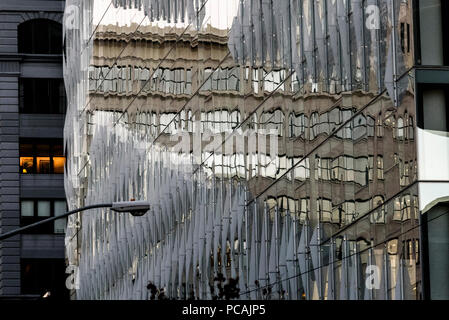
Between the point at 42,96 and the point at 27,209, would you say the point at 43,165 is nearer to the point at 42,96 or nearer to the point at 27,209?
the point at 27,209

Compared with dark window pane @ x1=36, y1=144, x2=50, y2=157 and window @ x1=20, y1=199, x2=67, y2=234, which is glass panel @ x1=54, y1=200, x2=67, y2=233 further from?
dark window pane @ x1=36, y1=144, x2=50, y2=157

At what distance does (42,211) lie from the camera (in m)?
89.8

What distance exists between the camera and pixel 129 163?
56375 millimetres

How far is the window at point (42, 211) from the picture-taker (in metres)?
89.8

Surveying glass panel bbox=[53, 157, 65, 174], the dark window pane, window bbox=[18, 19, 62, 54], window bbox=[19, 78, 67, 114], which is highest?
window bbox=[18, 19, 62, 54]

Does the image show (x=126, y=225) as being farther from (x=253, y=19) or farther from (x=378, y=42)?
(x=378, y=42)

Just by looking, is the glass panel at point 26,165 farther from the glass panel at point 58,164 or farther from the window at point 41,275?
the window at point 41,275

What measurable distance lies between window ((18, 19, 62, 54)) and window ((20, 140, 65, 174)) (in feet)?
20.5

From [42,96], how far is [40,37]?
3981 mm

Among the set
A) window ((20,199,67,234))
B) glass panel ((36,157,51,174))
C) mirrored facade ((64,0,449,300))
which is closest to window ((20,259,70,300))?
window ((20,199,67,234))

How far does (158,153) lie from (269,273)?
15750mm

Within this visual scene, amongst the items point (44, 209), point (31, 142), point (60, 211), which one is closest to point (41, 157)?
point (31, 142)

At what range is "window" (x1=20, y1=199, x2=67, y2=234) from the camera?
89.8m

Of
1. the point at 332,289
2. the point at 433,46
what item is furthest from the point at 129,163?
the point at 433,46
